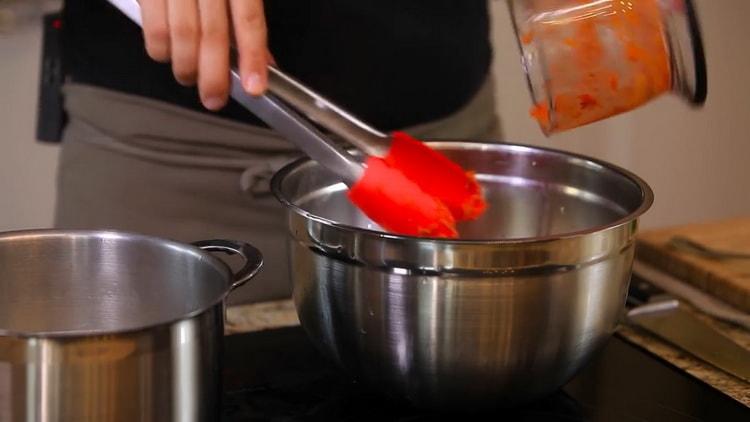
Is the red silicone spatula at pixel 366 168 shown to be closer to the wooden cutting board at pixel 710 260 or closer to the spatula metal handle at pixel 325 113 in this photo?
the spatula metal handle at pixel 325 113

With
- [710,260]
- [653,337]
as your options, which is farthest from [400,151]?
[710,260]

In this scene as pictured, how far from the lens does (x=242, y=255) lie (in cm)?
63

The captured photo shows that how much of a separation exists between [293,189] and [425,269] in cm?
18

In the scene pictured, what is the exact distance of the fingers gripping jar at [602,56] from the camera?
2.19ft

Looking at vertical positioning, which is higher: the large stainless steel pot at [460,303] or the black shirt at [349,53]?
the black shirt at [349,53]

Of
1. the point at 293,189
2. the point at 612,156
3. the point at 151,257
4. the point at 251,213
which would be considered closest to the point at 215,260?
the point at 151,257

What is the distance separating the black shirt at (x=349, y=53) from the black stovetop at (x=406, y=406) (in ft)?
0.96

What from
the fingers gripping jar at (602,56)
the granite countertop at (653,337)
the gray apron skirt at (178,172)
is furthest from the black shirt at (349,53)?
the fingers gripping jar at (602,56)

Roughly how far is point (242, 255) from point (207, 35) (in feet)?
0.53

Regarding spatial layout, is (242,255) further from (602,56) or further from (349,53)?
(349,53)

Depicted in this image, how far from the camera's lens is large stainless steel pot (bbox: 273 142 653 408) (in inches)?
24.2

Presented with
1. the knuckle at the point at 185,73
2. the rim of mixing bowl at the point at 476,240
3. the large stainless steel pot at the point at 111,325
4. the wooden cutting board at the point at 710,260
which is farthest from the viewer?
the wooden cutting board at the point at 710,260

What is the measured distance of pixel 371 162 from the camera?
722 mm

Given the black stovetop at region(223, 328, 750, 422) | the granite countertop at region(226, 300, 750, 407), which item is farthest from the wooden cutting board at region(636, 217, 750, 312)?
the black stovetop at region(223, 328, 750, 422)
